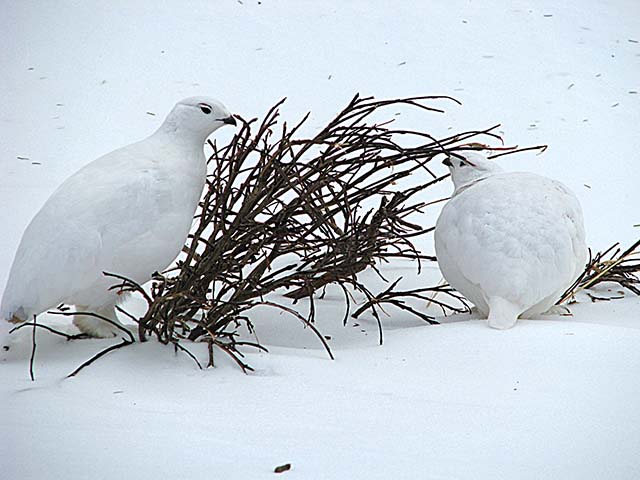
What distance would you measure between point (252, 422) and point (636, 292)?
33.7 inches

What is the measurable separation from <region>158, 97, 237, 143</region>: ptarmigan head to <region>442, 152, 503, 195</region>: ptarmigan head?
0.35 m

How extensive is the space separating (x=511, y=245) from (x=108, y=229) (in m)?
0.52

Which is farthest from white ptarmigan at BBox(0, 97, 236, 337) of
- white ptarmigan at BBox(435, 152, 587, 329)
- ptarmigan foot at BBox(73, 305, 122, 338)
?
white ptarmigan at BBox(435, 152, 587, 329)

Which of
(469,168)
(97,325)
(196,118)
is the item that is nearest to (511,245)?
(469,168)

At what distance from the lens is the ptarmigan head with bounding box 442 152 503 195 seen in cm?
137

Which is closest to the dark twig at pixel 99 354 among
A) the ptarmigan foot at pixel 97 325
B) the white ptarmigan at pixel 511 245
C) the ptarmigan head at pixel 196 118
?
the ptarmigan foot at pixel 97 325

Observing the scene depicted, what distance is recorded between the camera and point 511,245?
3.97 ft

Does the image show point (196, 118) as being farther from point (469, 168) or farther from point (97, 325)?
point (469, 168)

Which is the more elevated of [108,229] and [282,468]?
[108,229]

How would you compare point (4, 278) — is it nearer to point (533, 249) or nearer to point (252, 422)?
point (252, 422)

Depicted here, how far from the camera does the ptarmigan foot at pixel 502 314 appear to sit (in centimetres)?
119

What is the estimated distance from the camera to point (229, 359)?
1.12 meters

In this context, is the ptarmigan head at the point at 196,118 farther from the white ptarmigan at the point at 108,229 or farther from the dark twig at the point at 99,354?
the dark twig at the point at 99,354

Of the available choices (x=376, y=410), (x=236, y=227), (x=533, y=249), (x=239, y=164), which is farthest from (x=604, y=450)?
(x=239, y=164)
